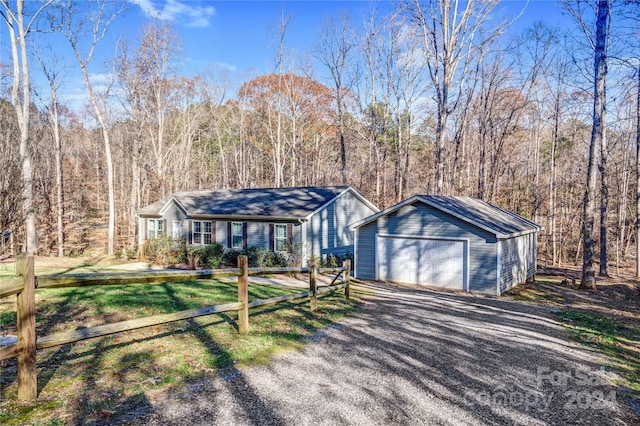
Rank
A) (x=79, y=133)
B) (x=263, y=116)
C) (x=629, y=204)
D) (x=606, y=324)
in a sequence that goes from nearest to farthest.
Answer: (x=606, y=324) < (x=629, y=204) < (x=263, y=116) < (x=79, y=133)

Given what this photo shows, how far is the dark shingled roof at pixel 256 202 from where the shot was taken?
20547 mm

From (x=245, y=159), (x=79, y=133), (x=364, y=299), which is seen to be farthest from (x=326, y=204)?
(x=79, y=133)

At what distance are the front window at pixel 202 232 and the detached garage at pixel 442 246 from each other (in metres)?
9.35

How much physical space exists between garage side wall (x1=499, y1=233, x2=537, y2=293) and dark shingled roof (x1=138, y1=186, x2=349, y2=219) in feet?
29.2

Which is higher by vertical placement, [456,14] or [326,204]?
[456,14]

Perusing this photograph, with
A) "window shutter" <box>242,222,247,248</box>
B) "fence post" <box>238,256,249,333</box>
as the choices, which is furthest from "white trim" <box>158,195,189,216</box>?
"fence post" <box>238,256,249,333</box>

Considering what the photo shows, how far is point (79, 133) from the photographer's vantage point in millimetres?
45344

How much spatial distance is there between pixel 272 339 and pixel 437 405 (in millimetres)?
2803

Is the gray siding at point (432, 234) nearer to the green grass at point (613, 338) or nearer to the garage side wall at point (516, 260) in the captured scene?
the garage side wall at point (516, 260)

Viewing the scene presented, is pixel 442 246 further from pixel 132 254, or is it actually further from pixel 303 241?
pixel 132 254

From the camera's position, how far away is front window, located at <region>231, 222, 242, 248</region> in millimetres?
21469

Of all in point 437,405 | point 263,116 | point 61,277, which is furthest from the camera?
point 263,116

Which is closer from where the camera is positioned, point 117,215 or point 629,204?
point 629,204

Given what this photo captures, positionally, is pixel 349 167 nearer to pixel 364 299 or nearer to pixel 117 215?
pixel 117 215
